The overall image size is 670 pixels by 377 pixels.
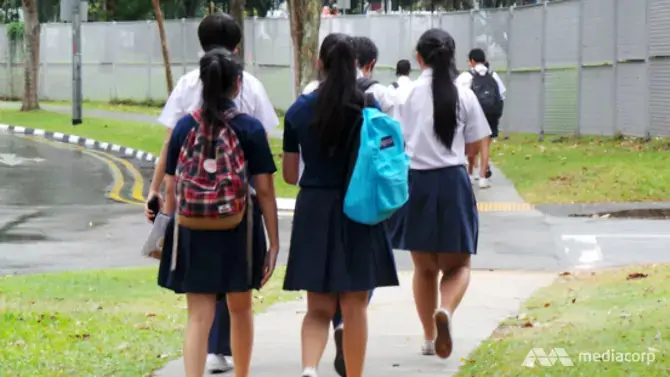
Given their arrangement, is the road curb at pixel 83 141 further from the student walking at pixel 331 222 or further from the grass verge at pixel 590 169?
the student walking at pixel 331 222

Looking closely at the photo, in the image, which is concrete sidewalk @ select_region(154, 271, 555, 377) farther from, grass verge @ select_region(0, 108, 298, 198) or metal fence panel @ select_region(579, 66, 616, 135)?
grass verge @ select_region(0, 108, 298, 198)

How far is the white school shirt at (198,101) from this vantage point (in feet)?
22.2

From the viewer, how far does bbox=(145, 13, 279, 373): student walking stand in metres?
6.57

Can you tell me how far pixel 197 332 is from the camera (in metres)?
6.14

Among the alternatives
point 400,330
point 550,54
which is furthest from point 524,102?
point 400,330

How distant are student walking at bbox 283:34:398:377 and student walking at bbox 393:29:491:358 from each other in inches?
42.0

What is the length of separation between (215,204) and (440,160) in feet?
6.26

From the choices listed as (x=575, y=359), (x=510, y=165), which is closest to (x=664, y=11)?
(x=510, y=165)

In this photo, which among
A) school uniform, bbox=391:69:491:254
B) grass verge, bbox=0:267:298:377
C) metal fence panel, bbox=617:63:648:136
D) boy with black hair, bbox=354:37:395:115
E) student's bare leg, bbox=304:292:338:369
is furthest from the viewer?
metal fence panel, bbox=617:63:648:136

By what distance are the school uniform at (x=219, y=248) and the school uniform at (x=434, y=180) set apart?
1503 millimetres

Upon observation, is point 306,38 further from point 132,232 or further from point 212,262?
point 212,262

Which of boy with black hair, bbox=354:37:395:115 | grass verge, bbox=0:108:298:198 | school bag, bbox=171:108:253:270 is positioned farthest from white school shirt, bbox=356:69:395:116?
grass verge, bbox=0:108:298:198

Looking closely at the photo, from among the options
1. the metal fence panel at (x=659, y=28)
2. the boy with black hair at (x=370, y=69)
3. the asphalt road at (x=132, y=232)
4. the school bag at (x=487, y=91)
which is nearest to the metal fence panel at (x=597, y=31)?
the metal fence panel at (x=659, y=28)

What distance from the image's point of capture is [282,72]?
35656 mm
